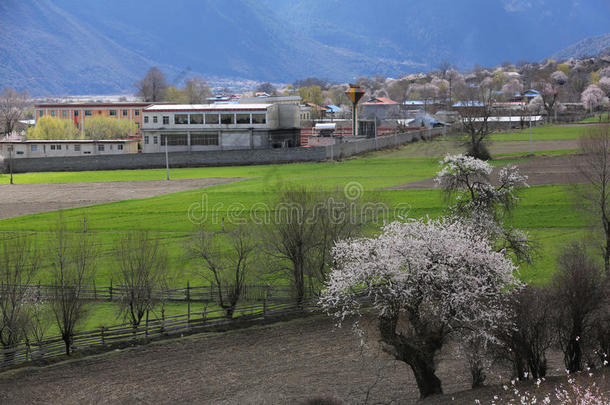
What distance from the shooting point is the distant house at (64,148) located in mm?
99125

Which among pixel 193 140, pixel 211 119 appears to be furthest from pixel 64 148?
pixel 211 119

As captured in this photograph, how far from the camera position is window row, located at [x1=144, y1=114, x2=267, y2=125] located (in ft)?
319

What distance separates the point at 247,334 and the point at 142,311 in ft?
14.7

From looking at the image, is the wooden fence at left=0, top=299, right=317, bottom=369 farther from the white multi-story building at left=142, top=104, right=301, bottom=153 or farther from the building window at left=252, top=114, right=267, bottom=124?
the building window at left=252, top=114, right=267, bottom=124

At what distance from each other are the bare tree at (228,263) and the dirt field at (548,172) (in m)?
24.0

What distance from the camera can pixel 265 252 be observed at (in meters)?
36.5

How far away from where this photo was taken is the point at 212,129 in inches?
3834

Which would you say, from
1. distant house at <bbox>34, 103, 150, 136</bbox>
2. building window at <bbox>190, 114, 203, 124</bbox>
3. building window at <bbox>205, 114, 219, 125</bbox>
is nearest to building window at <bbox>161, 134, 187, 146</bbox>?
building window at <bbox>190, 114, 203, 124</bbox>

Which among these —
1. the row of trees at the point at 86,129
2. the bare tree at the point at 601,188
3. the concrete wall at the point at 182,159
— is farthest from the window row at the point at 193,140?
the bare tree at the point at 601,188

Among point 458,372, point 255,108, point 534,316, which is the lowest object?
point 458,372

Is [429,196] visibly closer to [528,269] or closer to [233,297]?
[528,269]

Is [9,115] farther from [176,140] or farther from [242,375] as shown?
[242,375]

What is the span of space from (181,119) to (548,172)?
164 ft

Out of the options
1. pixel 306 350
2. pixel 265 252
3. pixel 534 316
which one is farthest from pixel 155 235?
pixel 534 316
